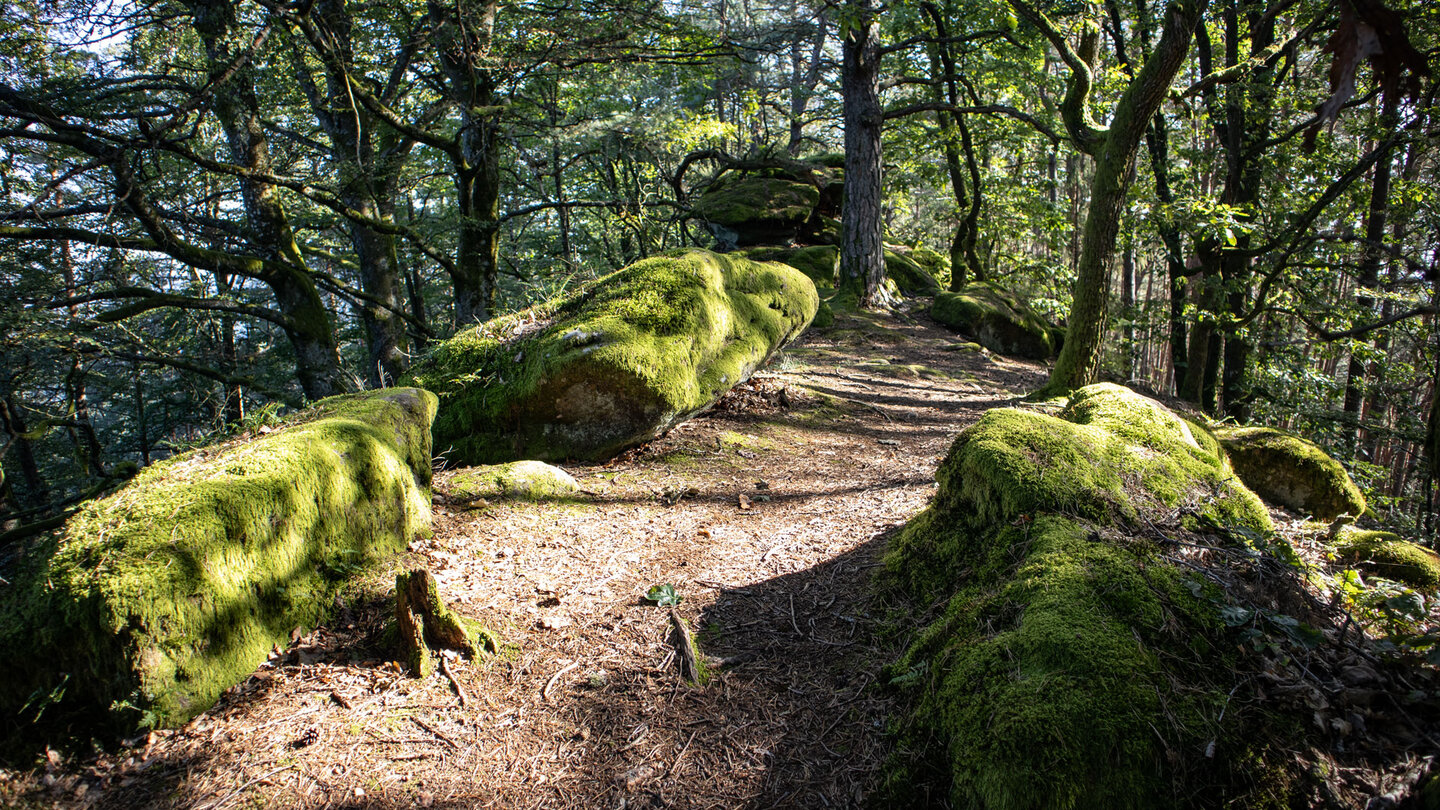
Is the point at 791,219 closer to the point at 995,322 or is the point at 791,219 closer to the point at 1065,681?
the point at 995,322

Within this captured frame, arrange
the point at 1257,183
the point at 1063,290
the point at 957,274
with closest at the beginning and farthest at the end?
the point at 1257,183
the point at 957,274
the point at 1063,290

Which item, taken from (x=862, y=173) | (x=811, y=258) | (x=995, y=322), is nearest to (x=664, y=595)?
(x=862, y=173)

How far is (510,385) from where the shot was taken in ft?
19.2

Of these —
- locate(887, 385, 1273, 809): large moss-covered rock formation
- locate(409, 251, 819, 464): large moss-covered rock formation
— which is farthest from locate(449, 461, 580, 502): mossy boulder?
locate(887, 385, 1273, 809): large moss-covered rock formation

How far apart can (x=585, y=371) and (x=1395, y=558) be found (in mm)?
5551

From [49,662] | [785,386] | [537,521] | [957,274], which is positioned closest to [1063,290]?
[957,274]

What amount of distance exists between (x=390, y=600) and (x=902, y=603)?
2.81m

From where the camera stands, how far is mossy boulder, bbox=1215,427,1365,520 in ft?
17.4

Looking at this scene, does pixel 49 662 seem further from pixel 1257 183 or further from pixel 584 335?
pixel 1257 183

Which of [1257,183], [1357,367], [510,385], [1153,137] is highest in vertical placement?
[1153,137]

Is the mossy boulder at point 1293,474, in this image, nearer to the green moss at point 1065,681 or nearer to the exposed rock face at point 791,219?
the green moss at point 1065,681

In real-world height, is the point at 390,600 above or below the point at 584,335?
below

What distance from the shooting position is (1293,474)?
5477 millimetres

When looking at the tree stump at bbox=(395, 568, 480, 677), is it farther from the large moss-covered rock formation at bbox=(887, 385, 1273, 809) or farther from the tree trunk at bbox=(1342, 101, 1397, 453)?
the tree trunk at bbox=(1342, 101, 1397, 453)
